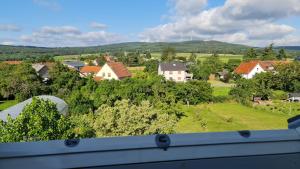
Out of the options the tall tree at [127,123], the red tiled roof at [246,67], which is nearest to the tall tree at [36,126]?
the tall tree at [127,123]

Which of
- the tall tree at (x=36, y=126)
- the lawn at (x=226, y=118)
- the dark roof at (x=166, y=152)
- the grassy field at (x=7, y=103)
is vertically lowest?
the grassy field at (x=7, y=103)

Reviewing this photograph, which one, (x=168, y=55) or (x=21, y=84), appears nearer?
(x=21, y=84)

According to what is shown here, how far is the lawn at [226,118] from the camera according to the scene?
19584 millimetres

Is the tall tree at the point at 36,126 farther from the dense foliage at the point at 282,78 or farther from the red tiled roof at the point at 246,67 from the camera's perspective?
the red tiled roof at the point at 246,67

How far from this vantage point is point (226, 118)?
22.6 metres

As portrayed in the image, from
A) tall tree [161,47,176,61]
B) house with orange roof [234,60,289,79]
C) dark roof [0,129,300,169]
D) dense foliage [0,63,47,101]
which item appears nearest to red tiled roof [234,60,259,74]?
house with orange roof [234,60,289,79]

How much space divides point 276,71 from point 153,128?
29349mm

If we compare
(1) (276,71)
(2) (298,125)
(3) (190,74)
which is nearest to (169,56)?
(3) (190,74)

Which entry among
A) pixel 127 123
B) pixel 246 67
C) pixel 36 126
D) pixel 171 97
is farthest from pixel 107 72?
pixel 36 126

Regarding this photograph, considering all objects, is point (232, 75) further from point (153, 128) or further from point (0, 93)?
point (153, 128)

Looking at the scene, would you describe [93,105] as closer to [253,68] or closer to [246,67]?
[253,68]

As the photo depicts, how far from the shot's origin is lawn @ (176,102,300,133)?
64.3 ft

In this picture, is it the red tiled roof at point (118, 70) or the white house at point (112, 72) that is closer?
the white house at point (112, 72)

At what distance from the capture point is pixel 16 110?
16.6m
